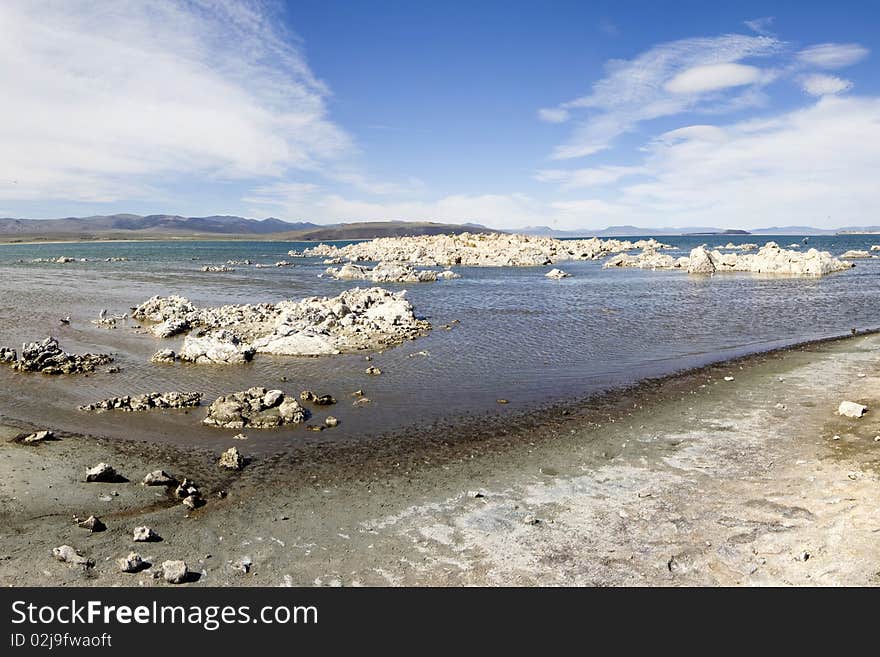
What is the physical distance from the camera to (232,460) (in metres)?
12.3

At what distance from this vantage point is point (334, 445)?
13719 mm

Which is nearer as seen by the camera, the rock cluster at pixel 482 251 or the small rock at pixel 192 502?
the small rock at pixel 192 502

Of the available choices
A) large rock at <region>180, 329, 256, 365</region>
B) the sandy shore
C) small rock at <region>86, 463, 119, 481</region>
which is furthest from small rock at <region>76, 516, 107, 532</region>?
large rock at <region>180, 329, 256, 365</region>

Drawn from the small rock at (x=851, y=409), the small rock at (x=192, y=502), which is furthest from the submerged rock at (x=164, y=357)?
the small rock at (x=851, y=409)

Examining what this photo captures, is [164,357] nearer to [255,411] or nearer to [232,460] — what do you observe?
[255,411]

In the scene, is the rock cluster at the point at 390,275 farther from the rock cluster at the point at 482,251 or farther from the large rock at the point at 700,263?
the large rock at the point at 700,263

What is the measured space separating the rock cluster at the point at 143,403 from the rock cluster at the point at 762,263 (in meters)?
69.0

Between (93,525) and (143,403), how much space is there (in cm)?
771

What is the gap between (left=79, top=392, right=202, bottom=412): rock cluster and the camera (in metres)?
16.4

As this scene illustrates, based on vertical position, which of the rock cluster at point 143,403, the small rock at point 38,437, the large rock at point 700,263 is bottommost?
the small rock at point 38,437

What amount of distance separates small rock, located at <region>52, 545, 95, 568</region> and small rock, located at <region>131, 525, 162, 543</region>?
75 cm

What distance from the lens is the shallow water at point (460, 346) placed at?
16.3 m
